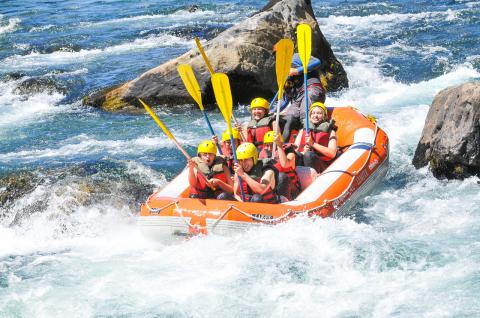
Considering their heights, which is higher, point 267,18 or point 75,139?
point 267,18

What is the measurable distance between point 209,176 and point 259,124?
124cm

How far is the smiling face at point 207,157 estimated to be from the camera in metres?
6.80

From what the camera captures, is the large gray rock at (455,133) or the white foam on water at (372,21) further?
the white foam on water at (372,21)

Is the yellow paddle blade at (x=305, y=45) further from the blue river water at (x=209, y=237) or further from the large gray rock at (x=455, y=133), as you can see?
the blue river water at (x=209, y=237)

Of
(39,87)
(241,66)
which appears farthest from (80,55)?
(241,66)

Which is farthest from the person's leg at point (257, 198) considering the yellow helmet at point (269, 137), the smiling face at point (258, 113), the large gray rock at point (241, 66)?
the large gray rock at point (241, 66)

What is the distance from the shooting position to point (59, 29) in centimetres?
1861

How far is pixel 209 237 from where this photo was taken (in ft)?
21.2

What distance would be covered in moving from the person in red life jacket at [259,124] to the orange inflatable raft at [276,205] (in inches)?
25.8

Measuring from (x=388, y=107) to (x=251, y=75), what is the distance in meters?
2.17

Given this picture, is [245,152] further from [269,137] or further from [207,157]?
[269,137]

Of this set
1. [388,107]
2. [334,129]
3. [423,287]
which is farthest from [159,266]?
[388,107]

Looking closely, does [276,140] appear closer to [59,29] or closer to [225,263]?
[225,263]

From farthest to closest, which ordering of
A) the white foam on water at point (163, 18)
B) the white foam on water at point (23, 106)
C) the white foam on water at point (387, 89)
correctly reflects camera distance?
the white foam on water at point (163, 18) → the white foam on water at point (23, 106) → the white foam on water at point (387, 89)
